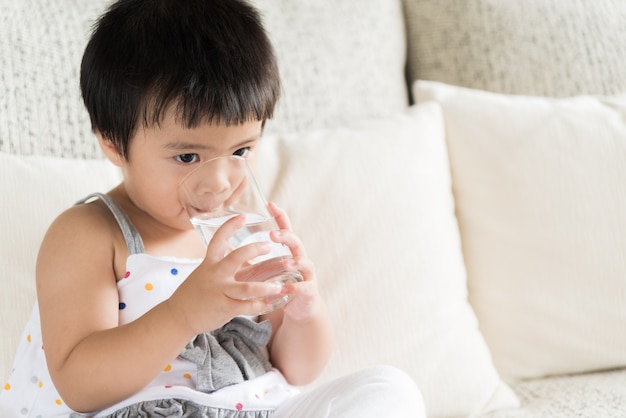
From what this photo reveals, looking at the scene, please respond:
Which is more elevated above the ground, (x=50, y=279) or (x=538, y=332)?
(x=50, y=279)

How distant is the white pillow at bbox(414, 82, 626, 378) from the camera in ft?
4.98

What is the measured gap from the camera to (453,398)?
54.7 inches

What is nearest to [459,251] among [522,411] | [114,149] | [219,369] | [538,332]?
[538,332]

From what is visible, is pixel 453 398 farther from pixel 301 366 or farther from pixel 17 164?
pixel 17 164

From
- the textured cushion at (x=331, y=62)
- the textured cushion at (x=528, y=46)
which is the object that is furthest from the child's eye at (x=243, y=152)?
the textured cushion at (x=528, y=46)

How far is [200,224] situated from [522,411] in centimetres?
67

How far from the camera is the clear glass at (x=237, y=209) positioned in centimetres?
98

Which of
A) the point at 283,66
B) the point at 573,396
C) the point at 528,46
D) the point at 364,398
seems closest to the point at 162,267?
the point at 364,398

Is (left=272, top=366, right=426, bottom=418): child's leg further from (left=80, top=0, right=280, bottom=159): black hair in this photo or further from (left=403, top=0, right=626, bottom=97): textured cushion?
(left=403, top=0, right=626, bottom=97): textured cushion

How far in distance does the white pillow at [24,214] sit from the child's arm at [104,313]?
6.2 inches

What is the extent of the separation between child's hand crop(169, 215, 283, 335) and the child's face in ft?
0.47

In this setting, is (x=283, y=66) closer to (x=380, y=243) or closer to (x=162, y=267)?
(x=380, y=243)

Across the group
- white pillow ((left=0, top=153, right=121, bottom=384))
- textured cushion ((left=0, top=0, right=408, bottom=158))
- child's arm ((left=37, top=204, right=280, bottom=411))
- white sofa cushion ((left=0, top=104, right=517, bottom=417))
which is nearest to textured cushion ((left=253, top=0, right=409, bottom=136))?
textured cushion ((left=0, top=0, right=408, bottom=158))

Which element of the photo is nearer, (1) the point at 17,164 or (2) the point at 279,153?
(1) the point at 17,164
